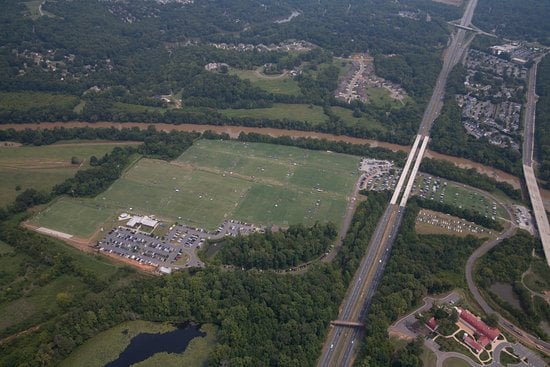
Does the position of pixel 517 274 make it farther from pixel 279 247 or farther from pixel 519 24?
pixel 519 24

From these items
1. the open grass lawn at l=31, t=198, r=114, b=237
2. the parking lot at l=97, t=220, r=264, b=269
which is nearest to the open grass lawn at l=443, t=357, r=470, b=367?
the parking lot at l=97, t=220, r=264, b=269

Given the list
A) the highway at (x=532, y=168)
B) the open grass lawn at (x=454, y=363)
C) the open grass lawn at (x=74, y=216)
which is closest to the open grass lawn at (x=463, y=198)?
the highway at (x=532, y=168)

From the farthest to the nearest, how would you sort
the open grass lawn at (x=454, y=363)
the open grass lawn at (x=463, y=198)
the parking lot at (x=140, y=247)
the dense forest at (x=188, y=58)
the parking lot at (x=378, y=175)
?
the dense forest at (x=188, y=58) → the parking lot at (x=378, y=175) → the open grass lawn at (x=463, y=198) → the parking lot at (x=140, y=247) → the open grass lawn at (x=454, y=363)

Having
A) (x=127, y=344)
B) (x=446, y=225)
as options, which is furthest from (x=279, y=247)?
(x=446, y=225)

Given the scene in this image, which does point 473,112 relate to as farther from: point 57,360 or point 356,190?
point 57,360

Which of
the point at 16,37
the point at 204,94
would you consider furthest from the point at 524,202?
the point at 16,37

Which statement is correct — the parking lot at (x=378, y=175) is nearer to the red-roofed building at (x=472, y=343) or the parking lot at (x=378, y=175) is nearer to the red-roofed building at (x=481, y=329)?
the red-roofed building at (x=481, y=329)

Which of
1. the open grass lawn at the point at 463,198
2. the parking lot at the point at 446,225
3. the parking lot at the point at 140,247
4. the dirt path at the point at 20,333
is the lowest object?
the dirt path at the point at 20,333
